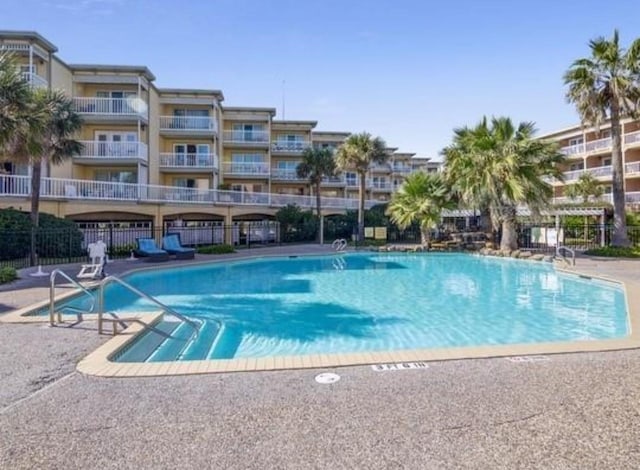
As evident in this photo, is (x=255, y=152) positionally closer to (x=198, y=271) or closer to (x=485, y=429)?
(x=198, y=271)

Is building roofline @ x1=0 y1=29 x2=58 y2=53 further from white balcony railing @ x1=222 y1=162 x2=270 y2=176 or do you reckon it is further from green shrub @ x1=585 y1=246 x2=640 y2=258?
green shrub @ x1=585 y1=246 x2=640 y2=258

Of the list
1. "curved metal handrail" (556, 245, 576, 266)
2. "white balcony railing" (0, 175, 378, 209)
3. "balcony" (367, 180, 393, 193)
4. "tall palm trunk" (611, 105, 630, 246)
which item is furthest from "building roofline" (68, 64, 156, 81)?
"balcony" (367, 180, 393, 193)

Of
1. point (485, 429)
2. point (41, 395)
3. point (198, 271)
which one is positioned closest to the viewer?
point (485, 429)

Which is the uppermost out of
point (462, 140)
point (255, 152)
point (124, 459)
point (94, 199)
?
point (255, 152)

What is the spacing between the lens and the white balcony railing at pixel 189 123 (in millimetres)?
33594

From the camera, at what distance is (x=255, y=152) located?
39.9 m

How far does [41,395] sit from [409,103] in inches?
811

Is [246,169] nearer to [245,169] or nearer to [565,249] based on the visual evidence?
[245,169]

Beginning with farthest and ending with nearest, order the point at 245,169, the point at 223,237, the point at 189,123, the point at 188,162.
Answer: the point at 245,169
the point at 189,123
the point at 188,162
the point at 223,237

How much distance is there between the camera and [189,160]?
33531mm

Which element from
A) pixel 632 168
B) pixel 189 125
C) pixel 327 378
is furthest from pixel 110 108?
pixel 632 168

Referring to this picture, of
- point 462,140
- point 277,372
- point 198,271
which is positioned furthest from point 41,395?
point 462,140

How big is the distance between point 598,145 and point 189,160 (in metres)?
35.1

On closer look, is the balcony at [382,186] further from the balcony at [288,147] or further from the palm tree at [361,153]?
the palm tree at [361,153]
